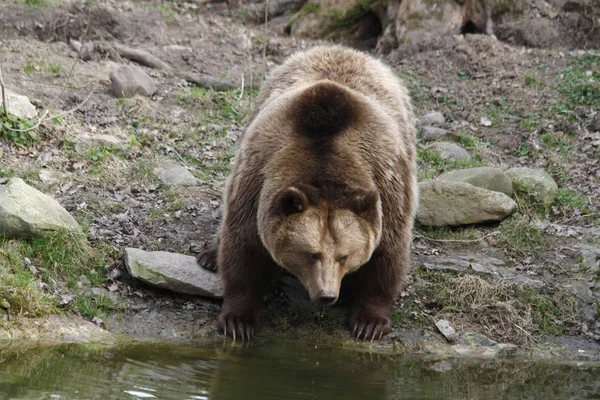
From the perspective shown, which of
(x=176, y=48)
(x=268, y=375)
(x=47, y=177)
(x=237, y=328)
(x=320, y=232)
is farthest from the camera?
(x=176, y=48)

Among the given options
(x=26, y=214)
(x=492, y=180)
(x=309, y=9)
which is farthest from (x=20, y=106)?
(x=309, y=9)

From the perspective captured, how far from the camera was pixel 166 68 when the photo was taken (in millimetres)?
12781

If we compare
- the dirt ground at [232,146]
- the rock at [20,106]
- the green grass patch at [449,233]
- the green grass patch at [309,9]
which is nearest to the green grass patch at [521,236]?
the dirt ground at [232,146]

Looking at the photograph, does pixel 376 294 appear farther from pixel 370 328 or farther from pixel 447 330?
pixel 447 330

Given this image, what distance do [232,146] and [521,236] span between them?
3.94m

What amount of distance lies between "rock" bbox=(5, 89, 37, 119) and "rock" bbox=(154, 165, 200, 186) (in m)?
1.62

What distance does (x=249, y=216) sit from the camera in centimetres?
693

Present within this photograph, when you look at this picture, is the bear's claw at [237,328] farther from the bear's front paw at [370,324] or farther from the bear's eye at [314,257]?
the bear's eye at [314,257]

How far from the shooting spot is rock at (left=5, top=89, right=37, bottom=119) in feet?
31.1

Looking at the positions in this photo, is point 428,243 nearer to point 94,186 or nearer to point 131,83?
point 94,186

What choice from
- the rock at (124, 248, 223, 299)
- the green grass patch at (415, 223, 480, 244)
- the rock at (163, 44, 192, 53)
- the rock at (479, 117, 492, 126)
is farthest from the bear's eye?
the rock at (163, 44, 192, 53)

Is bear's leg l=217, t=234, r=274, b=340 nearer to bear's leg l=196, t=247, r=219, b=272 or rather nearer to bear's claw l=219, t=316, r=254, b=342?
bear's claw l=219, t=316, r=254, b=342

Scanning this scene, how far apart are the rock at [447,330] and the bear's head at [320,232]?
4.22 feet

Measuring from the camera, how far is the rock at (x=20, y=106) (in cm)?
949
